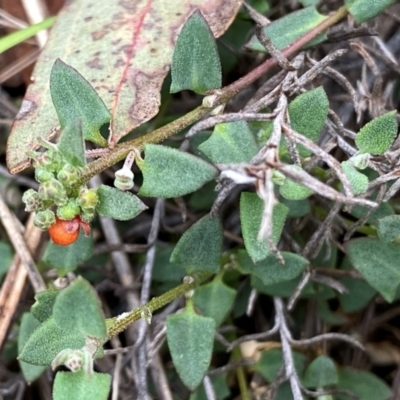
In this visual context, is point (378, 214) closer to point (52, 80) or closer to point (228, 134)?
point (228, 134)

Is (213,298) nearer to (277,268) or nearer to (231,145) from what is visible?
(277,268)

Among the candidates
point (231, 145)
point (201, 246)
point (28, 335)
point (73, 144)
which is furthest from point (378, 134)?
point (28, 335)

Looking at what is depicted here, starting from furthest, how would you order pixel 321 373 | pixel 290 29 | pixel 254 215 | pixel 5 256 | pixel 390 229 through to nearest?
pixel 5 256, pixel 321 373, pixel 290 29, pixel 390 229, pixel 254 215

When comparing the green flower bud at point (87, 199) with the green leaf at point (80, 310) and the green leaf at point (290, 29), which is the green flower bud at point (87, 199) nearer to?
the green leaf at point (80, 310)

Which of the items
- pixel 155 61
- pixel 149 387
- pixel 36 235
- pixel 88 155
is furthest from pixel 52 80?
pixel 149 387

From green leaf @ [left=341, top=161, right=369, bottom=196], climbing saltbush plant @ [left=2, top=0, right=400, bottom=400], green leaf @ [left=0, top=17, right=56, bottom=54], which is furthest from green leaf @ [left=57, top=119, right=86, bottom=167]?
green leaf @ [left=0, top=17, right=56, bottom=54]

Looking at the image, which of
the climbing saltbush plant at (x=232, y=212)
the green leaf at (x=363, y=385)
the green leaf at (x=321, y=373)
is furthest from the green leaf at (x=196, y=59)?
the green leaf at (x=363, y=385)
